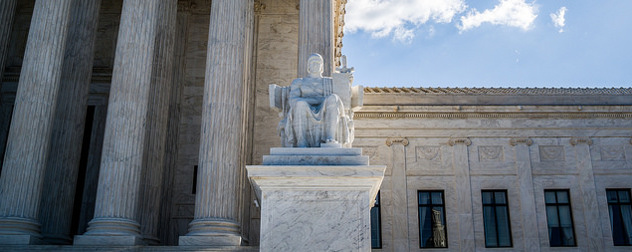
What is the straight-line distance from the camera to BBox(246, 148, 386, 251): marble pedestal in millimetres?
9062

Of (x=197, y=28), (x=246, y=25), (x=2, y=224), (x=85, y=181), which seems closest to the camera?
(x=2, y=224)

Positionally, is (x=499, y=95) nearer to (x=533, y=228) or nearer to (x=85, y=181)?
(x=533, y=228)

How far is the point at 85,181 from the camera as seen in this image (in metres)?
25.8

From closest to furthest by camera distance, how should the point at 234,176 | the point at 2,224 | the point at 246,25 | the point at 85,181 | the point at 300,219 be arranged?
the point at 300,219 → the point at 2,224 → the point at 234,176 → the point at 246,25 → the point at 85,181

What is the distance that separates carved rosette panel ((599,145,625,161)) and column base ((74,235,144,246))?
2254cm

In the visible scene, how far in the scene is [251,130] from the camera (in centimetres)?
2662

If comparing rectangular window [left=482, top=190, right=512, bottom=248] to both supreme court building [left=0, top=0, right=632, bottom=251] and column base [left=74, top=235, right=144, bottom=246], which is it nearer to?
supreme court building [left=0, top=0, right=632, bottom=251]

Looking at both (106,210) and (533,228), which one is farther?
(533,228)

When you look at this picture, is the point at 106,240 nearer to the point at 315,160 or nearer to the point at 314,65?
the point at 314,65

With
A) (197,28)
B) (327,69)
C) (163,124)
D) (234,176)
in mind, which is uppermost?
(197,28)

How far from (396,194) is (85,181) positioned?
14.3 meters

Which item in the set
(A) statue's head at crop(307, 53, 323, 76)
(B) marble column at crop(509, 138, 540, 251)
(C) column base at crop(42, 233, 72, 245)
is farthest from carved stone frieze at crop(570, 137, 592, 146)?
(C) column base at crop(42, 233, 72, 245)

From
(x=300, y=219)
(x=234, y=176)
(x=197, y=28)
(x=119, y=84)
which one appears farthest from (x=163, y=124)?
→ (x=300, y=219)

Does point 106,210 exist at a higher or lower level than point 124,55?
lower
